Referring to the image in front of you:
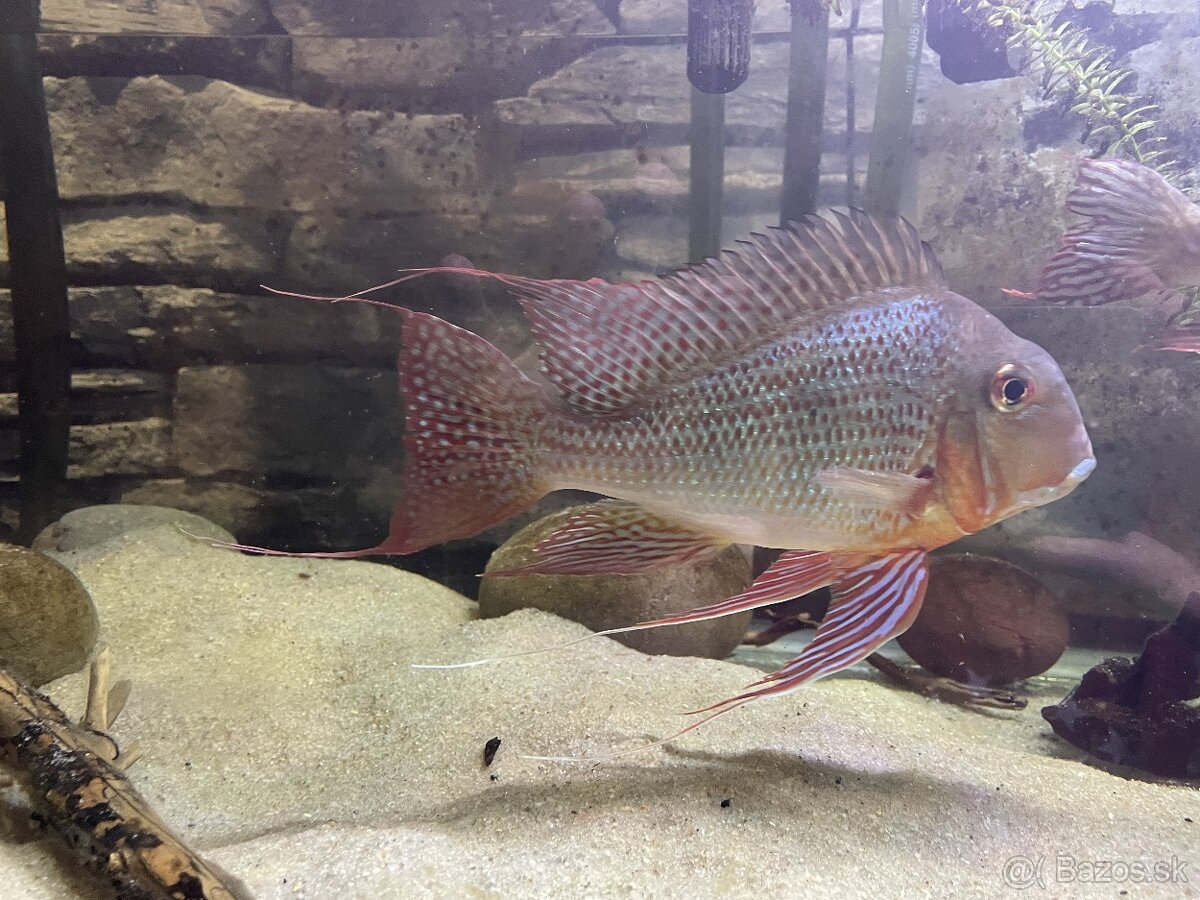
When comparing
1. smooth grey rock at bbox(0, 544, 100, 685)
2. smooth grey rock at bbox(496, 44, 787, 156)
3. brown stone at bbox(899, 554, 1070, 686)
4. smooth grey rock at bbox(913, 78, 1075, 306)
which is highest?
smooth grey rock at bbox(496, 44, 787, 156)

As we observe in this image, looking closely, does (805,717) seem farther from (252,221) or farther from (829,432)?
(252,221)

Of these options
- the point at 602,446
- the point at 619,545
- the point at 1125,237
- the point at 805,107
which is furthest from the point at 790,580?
the point at 805,107

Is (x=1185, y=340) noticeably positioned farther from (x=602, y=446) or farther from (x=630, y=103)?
(x=630, y=103)

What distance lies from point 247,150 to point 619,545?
109 inches

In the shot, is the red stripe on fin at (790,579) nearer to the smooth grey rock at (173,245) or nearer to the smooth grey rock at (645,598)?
the smooth grey rock at (645,598)

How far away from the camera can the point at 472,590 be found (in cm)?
354

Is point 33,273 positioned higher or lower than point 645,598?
higher

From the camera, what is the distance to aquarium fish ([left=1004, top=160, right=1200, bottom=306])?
203cm

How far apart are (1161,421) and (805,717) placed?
2.16 metres

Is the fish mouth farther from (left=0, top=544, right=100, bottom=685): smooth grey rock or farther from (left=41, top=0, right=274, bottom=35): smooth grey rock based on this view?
(left=41, top=0, right=274, bottom=35): smooth grey rock

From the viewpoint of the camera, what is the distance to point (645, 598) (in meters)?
2.67

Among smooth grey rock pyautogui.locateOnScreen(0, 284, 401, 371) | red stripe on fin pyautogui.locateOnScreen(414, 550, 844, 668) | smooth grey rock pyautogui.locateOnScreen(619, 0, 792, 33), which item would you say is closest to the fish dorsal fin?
red stripe on fin pyautogui.locateOnScreen(414, 550, 844, 668)

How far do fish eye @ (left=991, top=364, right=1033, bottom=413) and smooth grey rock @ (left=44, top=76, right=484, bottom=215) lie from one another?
2.45 metres

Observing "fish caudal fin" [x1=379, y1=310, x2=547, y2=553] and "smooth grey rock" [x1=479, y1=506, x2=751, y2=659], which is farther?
"smooth grey rock" [x1=479, y1=506, x2=751, y2=659]
